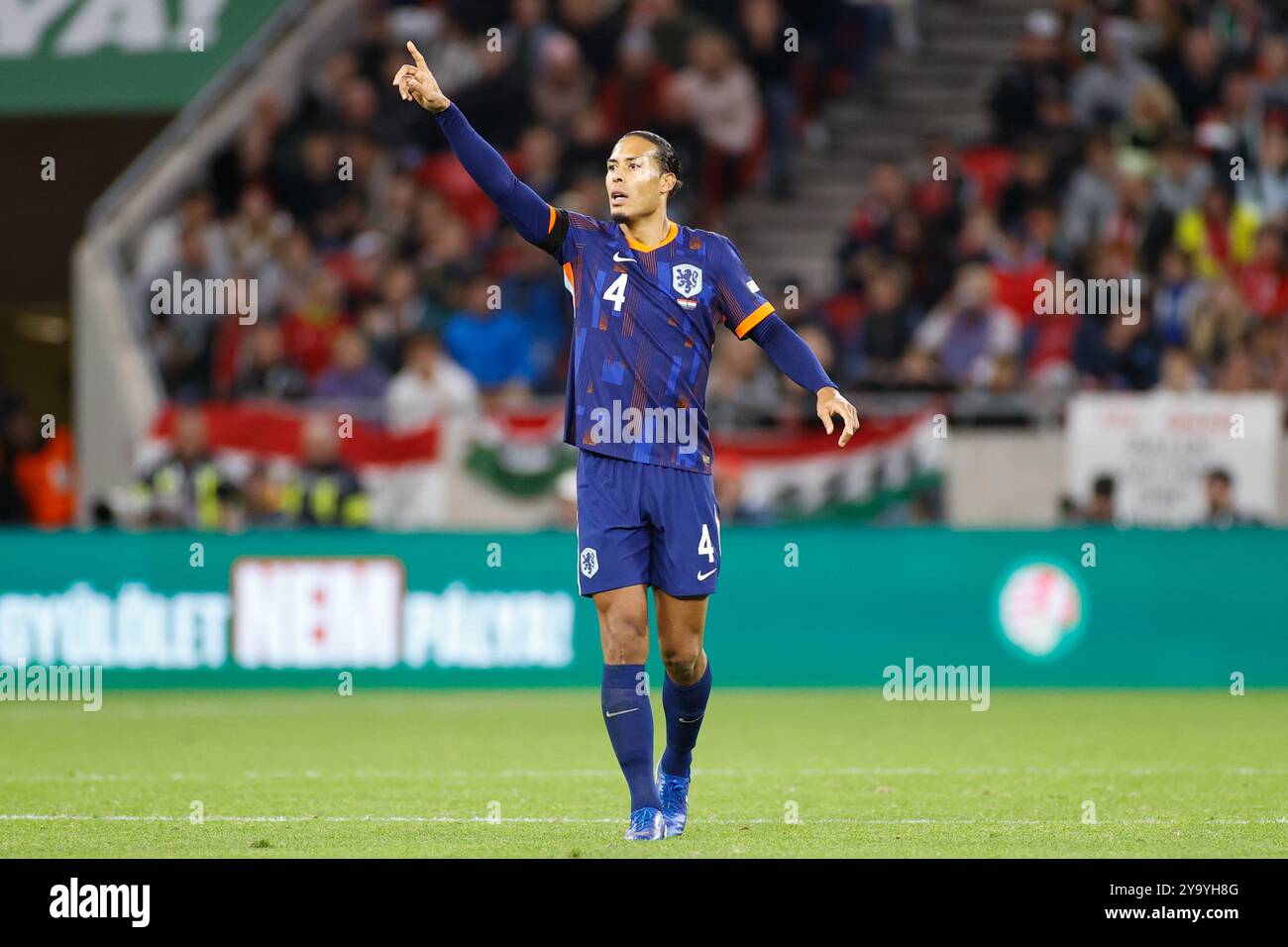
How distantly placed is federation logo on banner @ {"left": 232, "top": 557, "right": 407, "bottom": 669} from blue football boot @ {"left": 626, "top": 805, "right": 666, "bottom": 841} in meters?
7.60

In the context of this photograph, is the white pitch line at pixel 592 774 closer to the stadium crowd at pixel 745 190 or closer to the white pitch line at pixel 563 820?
the white pitch line at pixel 563 820

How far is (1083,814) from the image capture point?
853 centimetres

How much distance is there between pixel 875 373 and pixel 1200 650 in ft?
10.8

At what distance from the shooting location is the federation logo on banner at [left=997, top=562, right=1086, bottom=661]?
49.7ft

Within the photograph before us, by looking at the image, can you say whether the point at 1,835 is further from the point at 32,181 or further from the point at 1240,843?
the point at 32,181

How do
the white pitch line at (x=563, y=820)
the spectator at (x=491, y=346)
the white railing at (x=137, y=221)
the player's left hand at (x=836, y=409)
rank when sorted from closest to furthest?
the player's left hand at (x=836, y=409) < the white pitch line at (x=563, y=820) < the spectator at (x=491, y=346) < the white railing at (x=137, y=221)

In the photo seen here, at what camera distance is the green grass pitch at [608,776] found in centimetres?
774

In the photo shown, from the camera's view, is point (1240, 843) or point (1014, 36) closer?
point (1240, 843)

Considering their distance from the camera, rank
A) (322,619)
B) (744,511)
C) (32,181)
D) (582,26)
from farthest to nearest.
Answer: (32,181) → (582,26) → (744,511) → (322,619)

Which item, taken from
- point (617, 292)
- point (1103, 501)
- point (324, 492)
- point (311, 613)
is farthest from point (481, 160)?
point (1103, 501)

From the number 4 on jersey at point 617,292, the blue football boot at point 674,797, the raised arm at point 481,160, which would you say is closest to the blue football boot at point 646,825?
the blue football boot at point 674,797

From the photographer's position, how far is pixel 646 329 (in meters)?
7.95

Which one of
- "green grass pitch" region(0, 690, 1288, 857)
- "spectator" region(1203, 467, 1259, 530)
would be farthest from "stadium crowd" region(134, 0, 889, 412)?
"spectator" region(1203, 467, 1259, 530)

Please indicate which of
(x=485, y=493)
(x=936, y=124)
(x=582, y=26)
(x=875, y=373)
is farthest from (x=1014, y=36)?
(x=485, y=493)
